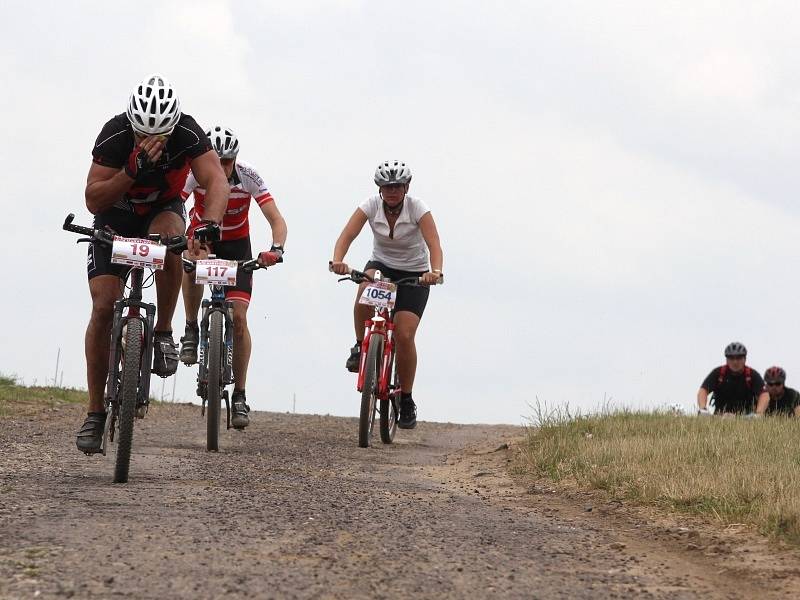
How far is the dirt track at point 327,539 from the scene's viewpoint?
14.9ft

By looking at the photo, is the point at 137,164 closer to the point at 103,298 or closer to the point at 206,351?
the point at 103,298

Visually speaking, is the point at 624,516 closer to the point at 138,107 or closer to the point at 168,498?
the point at 168,498

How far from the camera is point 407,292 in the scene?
37.4 ft

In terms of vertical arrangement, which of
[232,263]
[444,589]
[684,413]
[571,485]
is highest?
[232,263]

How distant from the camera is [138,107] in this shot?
708cm

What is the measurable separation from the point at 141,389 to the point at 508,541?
261cm

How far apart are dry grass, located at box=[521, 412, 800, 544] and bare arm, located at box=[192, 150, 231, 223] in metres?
2.78

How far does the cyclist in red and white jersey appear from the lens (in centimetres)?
1025

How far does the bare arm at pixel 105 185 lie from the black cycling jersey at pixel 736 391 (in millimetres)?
9710

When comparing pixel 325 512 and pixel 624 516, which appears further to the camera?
pixel 624 516

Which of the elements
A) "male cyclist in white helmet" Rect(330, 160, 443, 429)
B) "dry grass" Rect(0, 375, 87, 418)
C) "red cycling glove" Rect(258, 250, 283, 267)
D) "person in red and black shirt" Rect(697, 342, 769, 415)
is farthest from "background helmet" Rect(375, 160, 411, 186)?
"person in red and black shirt" Rect(697, 342, 769, 415)

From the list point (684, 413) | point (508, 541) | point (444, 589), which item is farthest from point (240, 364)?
point (444, 589)

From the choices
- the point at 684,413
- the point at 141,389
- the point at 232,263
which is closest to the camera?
the point at 141,389

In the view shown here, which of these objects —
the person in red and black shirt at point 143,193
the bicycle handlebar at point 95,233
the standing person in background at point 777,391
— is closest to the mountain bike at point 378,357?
the person in red and black shirt at point 143,193
